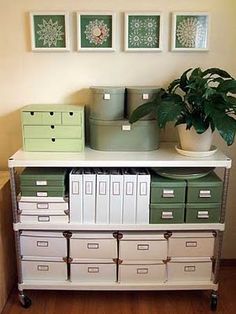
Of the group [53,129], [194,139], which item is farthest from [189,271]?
[53,129]

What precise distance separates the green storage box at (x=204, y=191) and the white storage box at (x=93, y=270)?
0.58 meters

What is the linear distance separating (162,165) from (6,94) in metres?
1.05

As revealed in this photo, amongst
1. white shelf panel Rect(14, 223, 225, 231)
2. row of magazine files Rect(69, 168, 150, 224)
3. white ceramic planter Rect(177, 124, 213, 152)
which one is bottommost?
white shelf panel Rect(14, 223, 225, 231)

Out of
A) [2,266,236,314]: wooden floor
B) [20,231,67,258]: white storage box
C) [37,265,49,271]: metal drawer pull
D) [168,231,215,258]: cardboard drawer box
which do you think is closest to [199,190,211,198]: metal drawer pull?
[168,231,215,258]: cardboard drawer box

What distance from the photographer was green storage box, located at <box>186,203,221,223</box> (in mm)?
1921

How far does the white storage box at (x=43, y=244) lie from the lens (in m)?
1.97

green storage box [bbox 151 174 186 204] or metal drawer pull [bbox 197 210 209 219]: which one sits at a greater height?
green storage box [bbox 151 174 186 204]

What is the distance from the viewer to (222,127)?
5.45 feet

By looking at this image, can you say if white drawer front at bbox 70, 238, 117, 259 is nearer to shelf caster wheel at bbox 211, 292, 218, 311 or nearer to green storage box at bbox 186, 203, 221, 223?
green storage box at bbox 186, 203, 221, 223

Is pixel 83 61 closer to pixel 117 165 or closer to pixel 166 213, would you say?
pixel 117 165

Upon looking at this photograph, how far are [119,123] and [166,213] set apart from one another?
0.55 m

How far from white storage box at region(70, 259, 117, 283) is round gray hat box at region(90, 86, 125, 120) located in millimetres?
809

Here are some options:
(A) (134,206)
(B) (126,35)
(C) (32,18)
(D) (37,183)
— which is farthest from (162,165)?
(C) (32,18)

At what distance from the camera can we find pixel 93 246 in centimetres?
197
